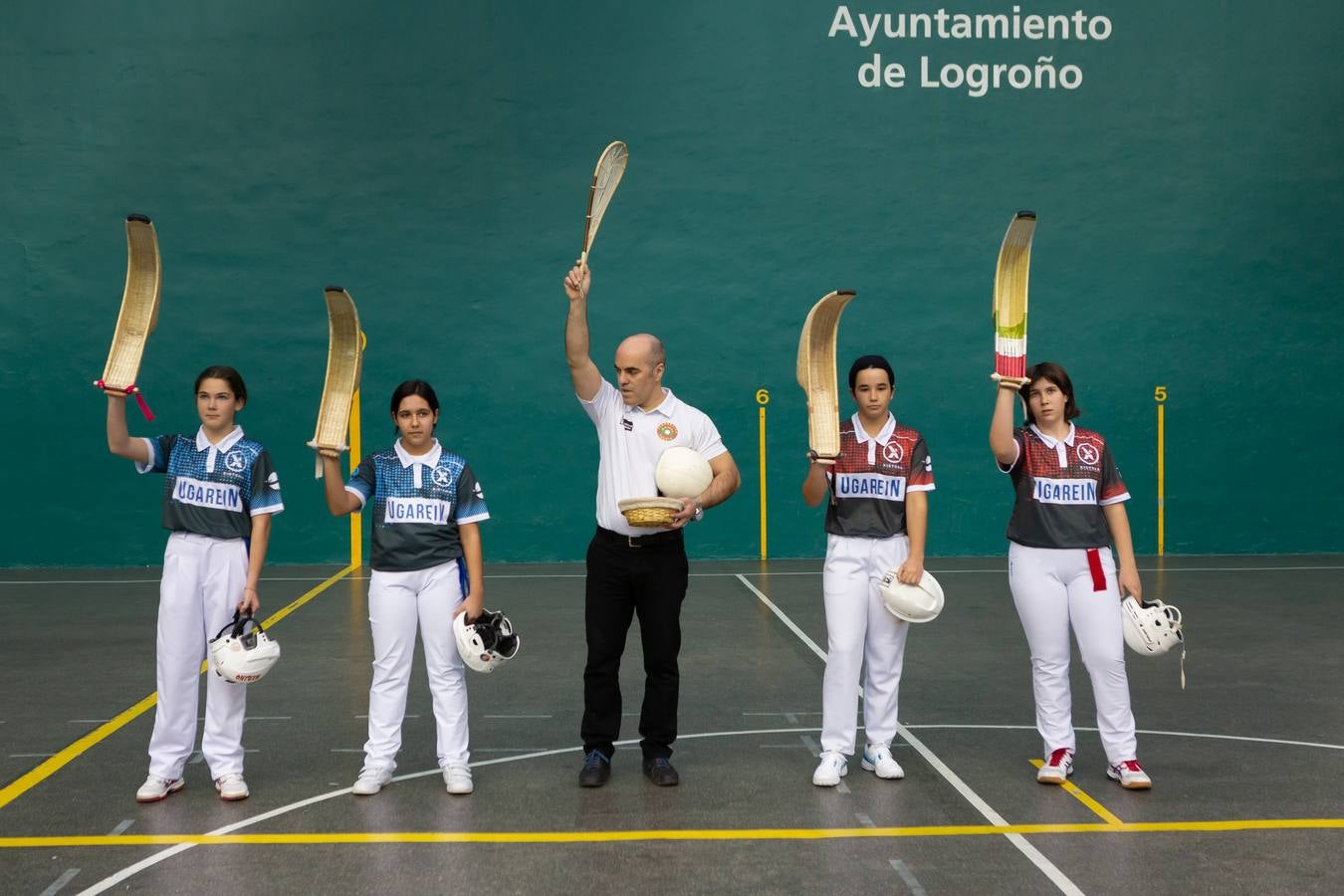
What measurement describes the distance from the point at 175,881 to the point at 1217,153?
11.6 metres

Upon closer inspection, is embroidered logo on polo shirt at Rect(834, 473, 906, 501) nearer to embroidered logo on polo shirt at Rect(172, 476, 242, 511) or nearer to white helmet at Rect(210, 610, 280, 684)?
white helmet at Rect(210, 610, 280, 684)

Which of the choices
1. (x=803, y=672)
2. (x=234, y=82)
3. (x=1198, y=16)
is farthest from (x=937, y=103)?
(x=803, y=672)

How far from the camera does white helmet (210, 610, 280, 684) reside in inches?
158

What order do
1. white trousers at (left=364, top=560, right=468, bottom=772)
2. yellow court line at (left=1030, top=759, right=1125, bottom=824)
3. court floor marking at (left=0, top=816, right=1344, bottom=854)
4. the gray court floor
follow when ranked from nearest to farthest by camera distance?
the gray court floor < court floor marking at (left=0, top=816, right=1344, bottom=854) < yellow court line at (left=1030, top=759, right=1125, bottom=824) < white trousers at (left=364, top=560, right=468, bottom=772)

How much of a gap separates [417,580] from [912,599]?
1641 millimetres

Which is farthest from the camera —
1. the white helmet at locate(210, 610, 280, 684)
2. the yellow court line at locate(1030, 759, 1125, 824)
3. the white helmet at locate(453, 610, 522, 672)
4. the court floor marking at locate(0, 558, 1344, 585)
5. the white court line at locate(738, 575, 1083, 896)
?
the court floor marking at locate(0, 558, 1344, 585)

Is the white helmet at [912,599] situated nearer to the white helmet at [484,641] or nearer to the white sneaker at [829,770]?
the white sneaker at [829,770]

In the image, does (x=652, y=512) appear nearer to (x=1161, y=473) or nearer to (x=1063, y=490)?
(x=1063, y=490)

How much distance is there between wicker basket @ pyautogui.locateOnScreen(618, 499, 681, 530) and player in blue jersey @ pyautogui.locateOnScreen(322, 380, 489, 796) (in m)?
0.53

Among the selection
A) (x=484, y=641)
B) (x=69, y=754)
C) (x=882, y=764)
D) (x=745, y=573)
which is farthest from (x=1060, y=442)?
(x=745, y=573)

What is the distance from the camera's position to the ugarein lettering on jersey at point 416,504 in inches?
167

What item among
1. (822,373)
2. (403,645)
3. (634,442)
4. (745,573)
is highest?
(822,373)

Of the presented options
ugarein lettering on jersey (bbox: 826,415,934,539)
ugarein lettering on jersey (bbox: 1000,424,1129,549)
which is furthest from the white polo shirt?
ugarein lettering on jersey (bbox: 1000,424,1129,549)

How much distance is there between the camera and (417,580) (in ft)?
13.9
